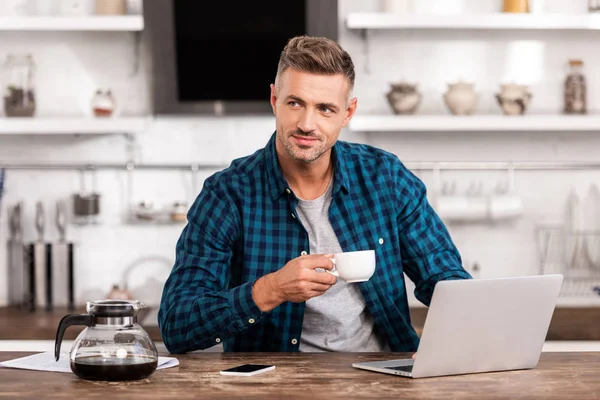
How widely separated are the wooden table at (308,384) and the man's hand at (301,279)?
0.15 meters

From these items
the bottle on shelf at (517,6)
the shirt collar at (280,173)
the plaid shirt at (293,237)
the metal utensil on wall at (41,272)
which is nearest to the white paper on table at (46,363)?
the plaid shirt at (293,237)

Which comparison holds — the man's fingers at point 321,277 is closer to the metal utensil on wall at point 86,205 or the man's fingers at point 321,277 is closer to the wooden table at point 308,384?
the wooden table at point 308,384

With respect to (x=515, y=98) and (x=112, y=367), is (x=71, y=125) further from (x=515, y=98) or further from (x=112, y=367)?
(x=112, y=367)

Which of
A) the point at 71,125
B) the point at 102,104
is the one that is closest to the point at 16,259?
the point at 71,125

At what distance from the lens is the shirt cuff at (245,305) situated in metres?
2.02

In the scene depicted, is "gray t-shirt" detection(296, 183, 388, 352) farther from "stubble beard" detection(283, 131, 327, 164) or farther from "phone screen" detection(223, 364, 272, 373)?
"phone screen" detection(223, 364, 272, 373)

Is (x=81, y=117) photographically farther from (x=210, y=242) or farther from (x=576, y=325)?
(x=576, y=325)

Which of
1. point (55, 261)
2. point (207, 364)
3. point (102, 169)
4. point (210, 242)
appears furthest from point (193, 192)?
point (207, 364)

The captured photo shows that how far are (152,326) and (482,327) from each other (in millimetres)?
1709

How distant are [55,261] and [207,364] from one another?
1.88 metres

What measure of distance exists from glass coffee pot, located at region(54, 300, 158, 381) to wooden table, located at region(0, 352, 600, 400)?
0.8 inches

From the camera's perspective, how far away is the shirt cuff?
2.02m

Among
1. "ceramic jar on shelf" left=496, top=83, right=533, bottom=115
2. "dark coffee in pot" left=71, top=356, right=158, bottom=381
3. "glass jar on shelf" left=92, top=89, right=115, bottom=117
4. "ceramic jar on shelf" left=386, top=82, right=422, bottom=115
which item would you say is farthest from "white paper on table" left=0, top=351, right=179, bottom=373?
"ceramic jar on shelf" left=496, top=83, right=533, bottom=115

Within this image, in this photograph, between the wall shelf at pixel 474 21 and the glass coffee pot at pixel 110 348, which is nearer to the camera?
the glass coffee pot at pixel 110 348
